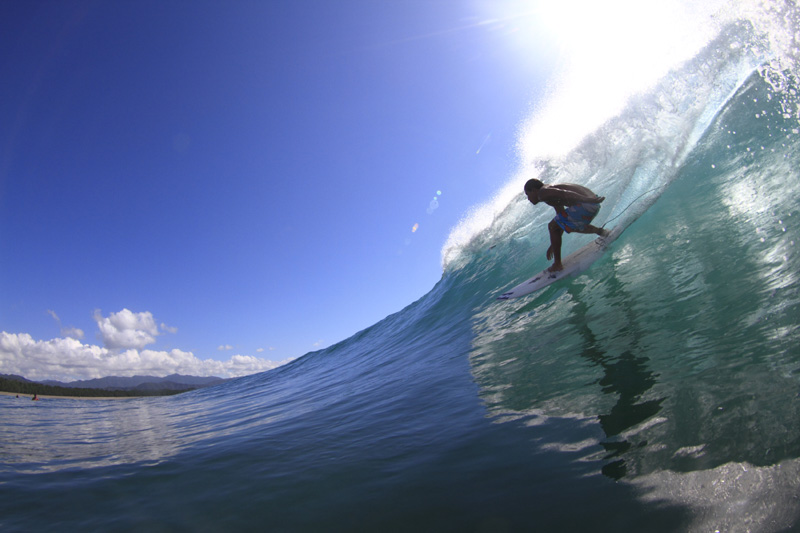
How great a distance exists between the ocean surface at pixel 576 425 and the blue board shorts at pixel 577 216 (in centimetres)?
94

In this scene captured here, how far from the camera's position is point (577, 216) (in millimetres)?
6172

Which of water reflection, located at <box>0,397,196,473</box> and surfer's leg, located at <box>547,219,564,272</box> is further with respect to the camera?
surfer's leg, located at <box>547,219,564,272</box>

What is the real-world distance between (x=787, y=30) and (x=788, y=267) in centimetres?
492

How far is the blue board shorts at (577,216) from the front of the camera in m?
6.06

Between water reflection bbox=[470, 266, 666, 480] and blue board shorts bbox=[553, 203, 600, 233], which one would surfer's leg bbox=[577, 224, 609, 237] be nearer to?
blue board shorts bbox=[553, 203, 600, 233]

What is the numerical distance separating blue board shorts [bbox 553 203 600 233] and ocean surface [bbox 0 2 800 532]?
941mm

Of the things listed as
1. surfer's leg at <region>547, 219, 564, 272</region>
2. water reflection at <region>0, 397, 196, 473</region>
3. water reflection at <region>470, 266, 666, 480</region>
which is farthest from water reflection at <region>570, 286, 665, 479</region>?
water reflection at <region>0, 397, 196, 473</region>

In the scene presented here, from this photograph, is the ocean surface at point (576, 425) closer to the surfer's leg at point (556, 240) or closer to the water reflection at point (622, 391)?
the water reflection at point (622, 391)

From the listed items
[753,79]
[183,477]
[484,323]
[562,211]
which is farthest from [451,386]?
[753,79]

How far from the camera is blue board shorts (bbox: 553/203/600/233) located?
6.06 meters

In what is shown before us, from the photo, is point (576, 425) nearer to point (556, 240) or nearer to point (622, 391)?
point (622, 391)

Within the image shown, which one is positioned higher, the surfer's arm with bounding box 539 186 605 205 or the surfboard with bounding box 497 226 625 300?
the surfer's arm with bounding box 539 186 605 205

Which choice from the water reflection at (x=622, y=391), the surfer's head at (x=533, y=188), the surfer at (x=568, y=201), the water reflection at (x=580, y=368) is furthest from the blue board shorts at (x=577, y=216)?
the water reflection at (x=622, y=391)

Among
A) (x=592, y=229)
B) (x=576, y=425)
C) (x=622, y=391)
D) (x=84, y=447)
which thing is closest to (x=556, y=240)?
(x=592, y=229)
